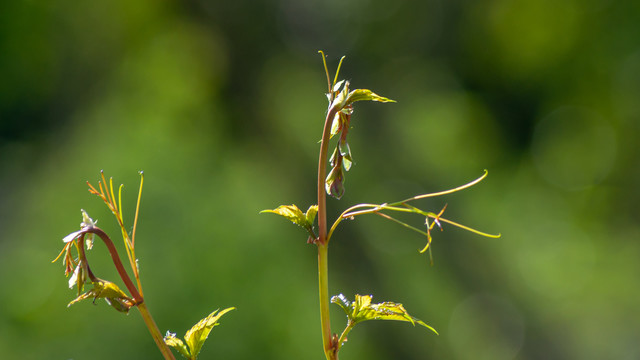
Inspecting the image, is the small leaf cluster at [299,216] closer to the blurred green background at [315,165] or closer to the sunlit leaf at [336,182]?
the sunlit leaf at [336,182]

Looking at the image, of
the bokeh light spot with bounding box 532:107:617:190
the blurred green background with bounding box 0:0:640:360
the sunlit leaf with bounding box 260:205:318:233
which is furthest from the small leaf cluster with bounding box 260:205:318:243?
the bokeh light spot with bounding box 532:107:617:190

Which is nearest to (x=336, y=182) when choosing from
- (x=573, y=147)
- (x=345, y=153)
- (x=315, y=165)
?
(x=345, y=153)

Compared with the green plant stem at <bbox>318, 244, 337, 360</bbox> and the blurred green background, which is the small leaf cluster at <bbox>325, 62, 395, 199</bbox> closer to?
the green plant stem at <bbox>318, 244, 337, 360</bbox>

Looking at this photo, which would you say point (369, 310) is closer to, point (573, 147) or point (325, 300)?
point (325, 300)

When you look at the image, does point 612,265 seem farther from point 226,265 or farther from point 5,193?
point 5,193

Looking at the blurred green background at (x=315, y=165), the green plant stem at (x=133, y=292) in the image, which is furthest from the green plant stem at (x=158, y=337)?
the blurred green background at (x=315, y=165)

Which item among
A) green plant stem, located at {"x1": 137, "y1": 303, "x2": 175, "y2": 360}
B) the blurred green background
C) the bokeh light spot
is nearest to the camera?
green plant stem, located at {"x1": 137, "y1": 303, "x2": 175, "y2": 360}

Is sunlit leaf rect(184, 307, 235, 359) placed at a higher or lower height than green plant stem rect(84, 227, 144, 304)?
lower
